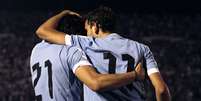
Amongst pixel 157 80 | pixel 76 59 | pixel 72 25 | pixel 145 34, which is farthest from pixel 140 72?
pixel 145 34

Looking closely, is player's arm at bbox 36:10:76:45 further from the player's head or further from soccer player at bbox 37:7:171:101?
the player's head

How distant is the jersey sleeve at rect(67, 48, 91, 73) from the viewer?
205cm

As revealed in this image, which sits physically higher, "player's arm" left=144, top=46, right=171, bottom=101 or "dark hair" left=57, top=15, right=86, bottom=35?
"dark hair" left=57, top=15, right=86, bottom=35

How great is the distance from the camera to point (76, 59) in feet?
Answer: 6.79

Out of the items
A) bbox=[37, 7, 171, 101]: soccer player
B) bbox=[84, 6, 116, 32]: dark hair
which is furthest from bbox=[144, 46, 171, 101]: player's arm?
bbox=[84, 6, 116, 32]: dark hair

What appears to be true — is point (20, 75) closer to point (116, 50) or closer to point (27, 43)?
point (27, 43)

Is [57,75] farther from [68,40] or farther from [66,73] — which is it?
[68,40]

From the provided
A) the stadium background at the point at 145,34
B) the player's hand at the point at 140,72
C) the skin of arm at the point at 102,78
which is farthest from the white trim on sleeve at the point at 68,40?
the stadium background at the point at 145,34

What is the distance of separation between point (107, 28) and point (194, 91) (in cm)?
315

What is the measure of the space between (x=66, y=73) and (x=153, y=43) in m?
3.31

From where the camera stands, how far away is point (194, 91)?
16.9 feet

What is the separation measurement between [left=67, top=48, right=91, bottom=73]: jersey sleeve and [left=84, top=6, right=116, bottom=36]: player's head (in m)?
0.12

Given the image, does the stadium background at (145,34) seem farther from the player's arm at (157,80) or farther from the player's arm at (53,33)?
the player's arm at (157,80)

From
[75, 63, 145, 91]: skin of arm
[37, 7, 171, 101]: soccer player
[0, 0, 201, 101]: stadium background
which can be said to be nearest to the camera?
[75, 63, 145, 91]: skin of arm
